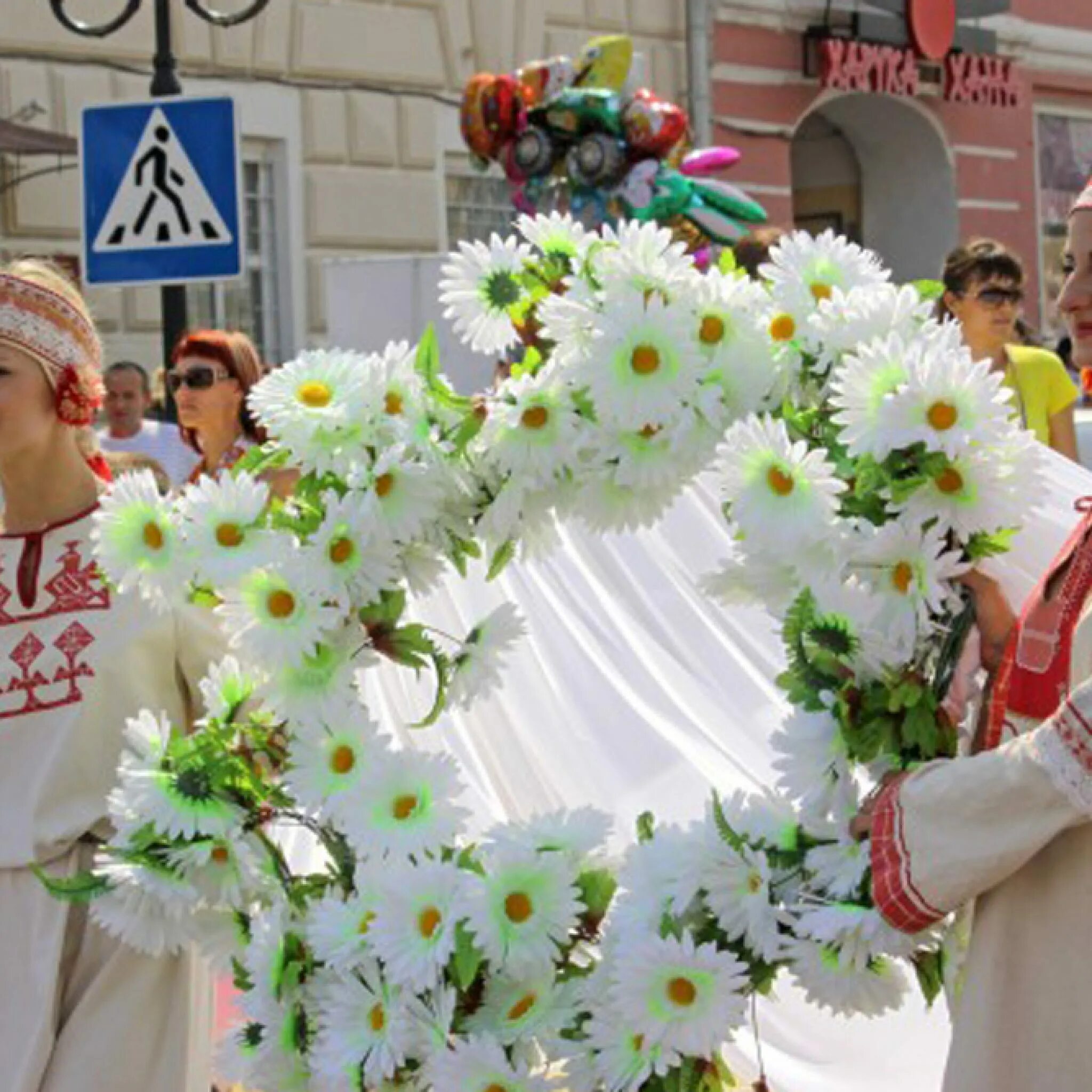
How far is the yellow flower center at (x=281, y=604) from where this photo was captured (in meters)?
3.84

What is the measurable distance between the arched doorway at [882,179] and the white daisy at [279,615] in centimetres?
1994

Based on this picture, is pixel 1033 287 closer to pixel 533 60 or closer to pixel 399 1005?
pixel 533 60

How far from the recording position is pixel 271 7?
1769 cm

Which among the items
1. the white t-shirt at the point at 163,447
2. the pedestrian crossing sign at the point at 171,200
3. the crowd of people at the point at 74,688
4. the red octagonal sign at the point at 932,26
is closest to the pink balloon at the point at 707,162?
the white t-shirt at the point at 163,447

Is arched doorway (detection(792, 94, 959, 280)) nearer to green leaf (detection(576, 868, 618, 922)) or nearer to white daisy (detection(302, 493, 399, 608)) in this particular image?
white daisy (detection(302, 493, 399, 608))

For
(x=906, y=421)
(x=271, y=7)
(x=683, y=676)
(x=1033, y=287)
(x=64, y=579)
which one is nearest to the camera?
(x=906, y=421)

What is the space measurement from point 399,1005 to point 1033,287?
70.7ft

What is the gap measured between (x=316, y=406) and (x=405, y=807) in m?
0.53

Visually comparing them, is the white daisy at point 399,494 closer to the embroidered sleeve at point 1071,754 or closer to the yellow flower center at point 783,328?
the yellow flower center at point 783,328

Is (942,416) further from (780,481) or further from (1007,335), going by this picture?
(1007,335)

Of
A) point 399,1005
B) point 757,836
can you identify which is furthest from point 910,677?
point 399,1005

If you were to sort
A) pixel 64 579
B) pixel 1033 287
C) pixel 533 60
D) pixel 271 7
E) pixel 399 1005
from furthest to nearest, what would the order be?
pixel 1033 287 → pixel 533 60 → pixel 271 7 → pixel 64 579 → pixel 399 1005

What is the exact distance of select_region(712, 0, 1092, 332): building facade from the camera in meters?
22.1

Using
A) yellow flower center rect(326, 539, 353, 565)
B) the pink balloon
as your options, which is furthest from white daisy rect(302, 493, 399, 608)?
the pink balloon
